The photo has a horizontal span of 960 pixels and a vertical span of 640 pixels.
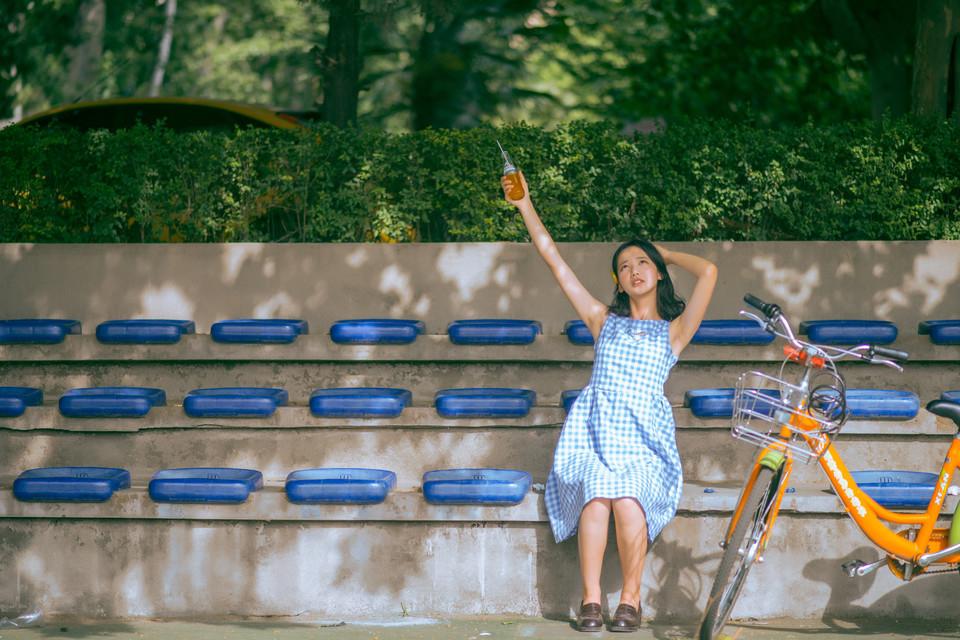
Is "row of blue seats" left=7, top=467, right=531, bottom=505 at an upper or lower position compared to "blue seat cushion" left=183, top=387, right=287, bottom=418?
lower

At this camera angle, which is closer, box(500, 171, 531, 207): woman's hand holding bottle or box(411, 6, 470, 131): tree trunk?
box(500, 171, 531, 207): woman's hand holding bottle

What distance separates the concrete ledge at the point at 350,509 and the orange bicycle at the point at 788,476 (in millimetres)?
493

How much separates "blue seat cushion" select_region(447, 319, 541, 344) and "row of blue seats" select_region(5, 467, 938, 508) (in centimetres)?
129

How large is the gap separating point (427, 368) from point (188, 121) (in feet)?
18.6

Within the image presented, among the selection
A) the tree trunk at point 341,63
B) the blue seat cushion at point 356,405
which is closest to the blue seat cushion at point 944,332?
the blue seat cushion at point 356,405

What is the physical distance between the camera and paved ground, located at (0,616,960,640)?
604cm

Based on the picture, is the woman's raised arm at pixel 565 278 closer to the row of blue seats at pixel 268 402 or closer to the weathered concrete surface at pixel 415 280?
the row of blue seats at pixel 268 402

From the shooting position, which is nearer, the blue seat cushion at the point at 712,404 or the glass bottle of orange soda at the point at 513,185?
the glass bottle of orange soda at the point at 513,185

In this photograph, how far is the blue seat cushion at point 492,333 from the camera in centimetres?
777

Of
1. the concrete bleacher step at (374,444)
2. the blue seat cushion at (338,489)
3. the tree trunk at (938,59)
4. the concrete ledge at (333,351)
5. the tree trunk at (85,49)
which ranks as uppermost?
the tree trunk at (85,49)

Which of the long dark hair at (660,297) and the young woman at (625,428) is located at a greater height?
the long dark hair at (660,297)

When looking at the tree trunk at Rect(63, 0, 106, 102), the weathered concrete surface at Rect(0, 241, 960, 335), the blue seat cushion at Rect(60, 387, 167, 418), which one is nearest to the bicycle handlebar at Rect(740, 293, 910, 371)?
the weathered concrete surface at Rect(0, 241, 960, 335)

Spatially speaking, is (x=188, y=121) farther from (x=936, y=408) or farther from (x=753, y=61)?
(x=936, y=408)

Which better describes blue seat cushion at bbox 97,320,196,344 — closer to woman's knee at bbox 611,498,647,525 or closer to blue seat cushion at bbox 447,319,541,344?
blue seat cushion at bbox 447,319,541,344
